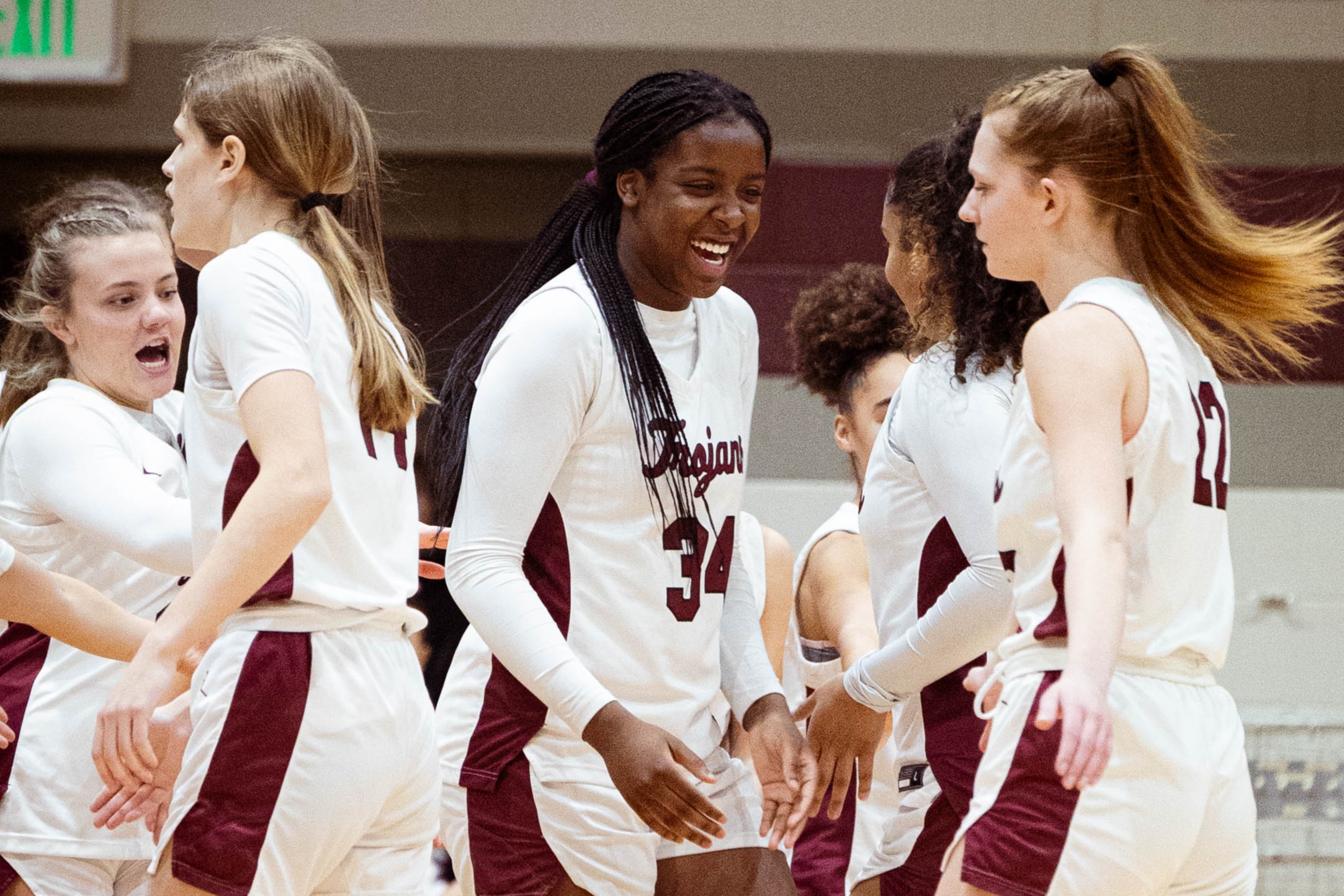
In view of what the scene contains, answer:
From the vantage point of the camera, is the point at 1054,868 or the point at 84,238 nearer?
the point at 1054,868

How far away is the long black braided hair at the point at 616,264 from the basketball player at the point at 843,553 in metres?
0.76

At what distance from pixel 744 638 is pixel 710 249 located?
54 centimetres

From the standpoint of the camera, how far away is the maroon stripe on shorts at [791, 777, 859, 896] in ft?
8.99

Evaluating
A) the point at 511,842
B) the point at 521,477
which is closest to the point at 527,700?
the point at 511,842

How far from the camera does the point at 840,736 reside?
85.4 inches

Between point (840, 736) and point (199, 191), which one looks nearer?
point (199, 191)

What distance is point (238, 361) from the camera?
179 centimetres

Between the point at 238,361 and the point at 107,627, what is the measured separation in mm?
572

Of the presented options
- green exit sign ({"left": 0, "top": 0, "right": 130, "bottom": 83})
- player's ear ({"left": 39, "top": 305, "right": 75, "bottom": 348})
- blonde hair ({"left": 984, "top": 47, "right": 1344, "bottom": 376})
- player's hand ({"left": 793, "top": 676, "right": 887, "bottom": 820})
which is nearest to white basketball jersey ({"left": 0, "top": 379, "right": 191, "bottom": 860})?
player's ear ({"left": 39, "top": 305, "right": 75, "bottom": 348})

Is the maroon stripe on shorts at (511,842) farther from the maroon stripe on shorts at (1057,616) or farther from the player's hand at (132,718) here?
the maroon stripe on shorts at (1057,616)

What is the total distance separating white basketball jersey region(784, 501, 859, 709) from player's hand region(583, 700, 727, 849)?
104 cm

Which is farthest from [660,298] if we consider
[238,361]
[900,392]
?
[238,361]

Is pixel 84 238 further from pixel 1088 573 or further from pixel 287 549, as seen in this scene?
pixel 1088 573

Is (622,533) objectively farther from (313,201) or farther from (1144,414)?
(1144,414)
